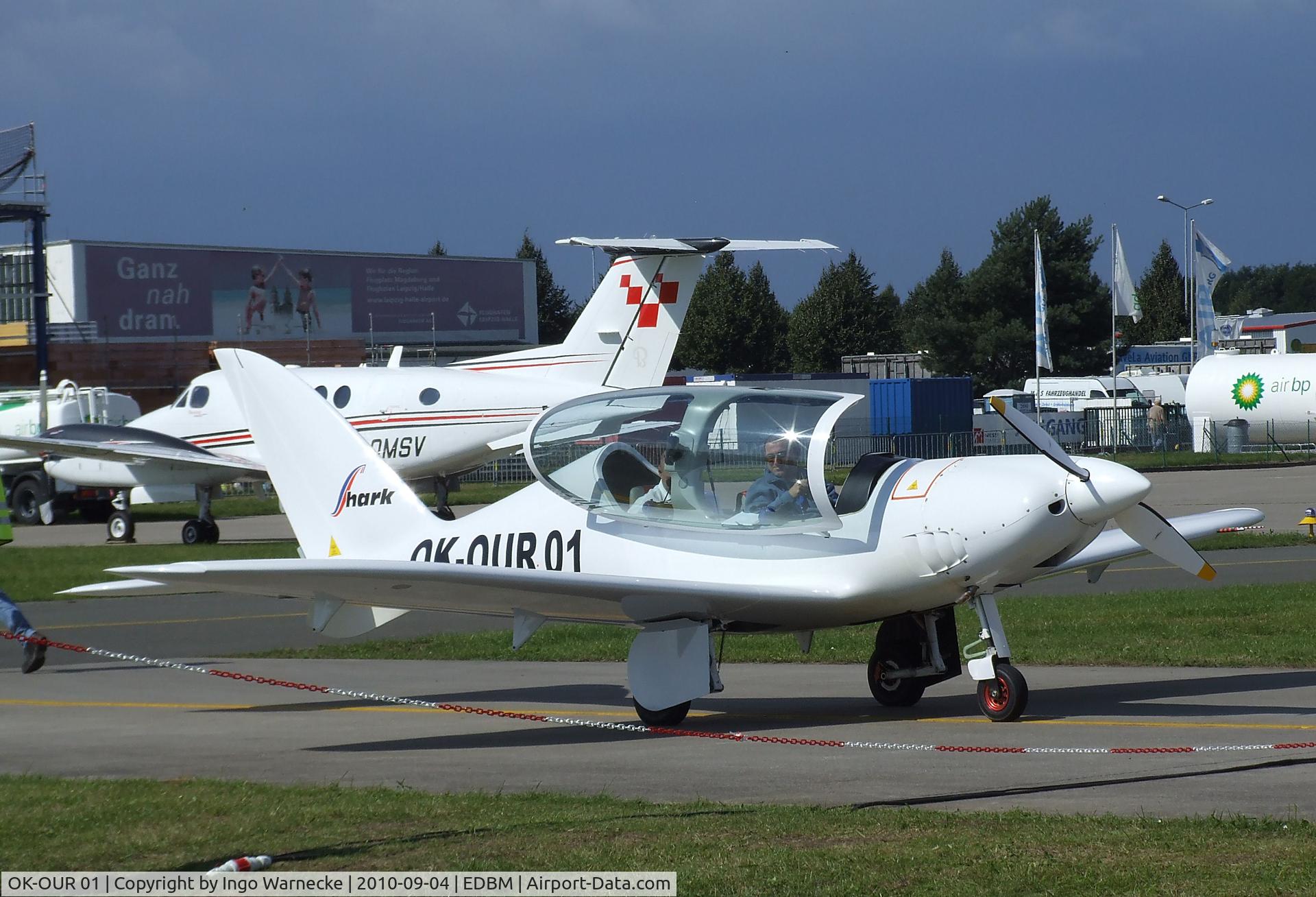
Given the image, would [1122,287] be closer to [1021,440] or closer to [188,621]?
[1021,440]

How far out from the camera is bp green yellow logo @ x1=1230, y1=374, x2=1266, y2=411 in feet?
156

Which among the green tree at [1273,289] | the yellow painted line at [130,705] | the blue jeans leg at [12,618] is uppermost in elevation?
the green tree at [1273,289]

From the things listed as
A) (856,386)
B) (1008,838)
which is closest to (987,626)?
(1008,838)

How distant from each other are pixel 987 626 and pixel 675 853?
401 centimetres

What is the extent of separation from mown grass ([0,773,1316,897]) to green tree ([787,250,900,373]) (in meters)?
82.2

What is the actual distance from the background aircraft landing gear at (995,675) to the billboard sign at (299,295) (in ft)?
191

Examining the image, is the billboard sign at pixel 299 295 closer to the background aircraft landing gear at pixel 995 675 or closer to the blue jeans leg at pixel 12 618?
the blue jeans leg at pixel 12 618

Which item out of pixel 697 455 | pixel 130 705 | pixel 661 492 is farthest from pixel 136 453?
pixel 697 455

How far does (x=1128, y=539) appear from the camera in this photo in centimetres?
1075

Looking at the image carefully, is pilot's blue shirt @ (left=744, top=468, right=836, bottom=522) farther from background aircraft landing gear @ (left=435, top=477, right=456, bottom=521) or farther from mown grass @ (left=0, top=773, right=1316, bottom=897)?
background aircraft landing gear @ (left=435, top=477, right=456, bottom=521)

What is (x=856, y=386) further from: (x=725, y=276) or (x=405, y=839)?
(x=405, y=839)

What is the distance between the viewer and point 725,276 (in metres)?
86.1
